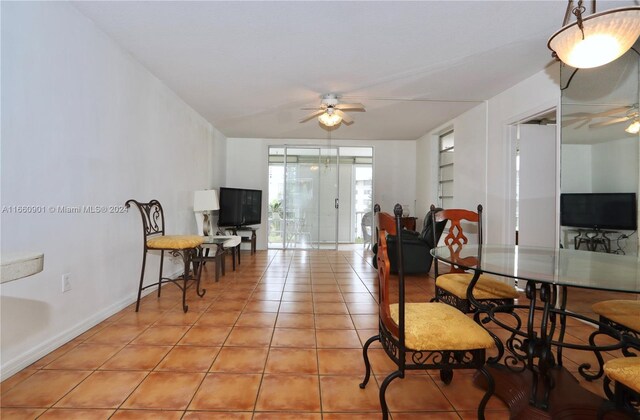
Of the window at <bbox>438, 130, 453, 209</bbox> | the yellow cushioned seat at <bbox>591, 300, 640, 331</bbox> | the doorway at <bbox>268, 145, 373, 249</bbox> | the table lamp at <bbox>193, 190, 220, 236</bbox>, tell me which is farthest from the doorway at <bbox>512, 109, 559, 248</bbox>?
the table lamp at <bbox>193, 190, 220, 236</bbox>

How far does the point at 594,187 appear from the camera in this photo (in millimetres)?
2637

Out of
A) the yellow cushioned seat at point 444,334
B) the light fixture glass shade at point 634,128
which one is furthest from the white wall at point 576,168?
the yellow cushioned seat at point 444,334

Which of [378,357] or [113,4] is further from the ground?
[113,4]

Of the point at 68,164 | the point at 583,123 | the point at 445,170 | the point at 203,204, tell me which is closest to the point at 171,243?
the point at 68,164

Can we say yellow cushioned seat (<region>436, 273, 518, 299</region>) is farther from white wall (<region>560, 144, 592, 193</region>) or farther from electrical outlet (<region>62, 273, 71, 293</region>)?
electrical outlet (<region>62, 273, 71, 293</region>)

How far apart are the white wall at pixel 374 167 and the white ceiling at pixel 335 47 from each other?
2.27m

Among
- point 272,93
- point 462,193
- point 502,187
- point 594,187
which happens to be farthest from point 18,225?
point 462,193

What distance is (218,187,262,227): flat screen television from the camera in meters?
5.38

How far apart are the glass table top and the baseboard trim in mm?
2466

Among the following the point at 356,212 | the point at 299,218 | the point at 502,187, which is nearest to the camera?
the point at 502,187

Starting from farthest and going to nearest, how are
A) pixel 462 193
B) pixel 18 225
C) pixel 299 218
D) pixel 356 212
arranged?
1. pixel 356 212
2. pixel 299 218
3. pixel 462 193
4. pixel 18 225

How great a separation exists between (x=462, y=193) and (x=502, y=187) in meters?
1.01

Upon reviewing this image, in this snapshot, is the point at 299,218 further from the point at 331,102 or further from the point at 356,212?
the point at 331,102

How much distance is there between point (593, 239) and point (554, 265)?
1.59 meters
